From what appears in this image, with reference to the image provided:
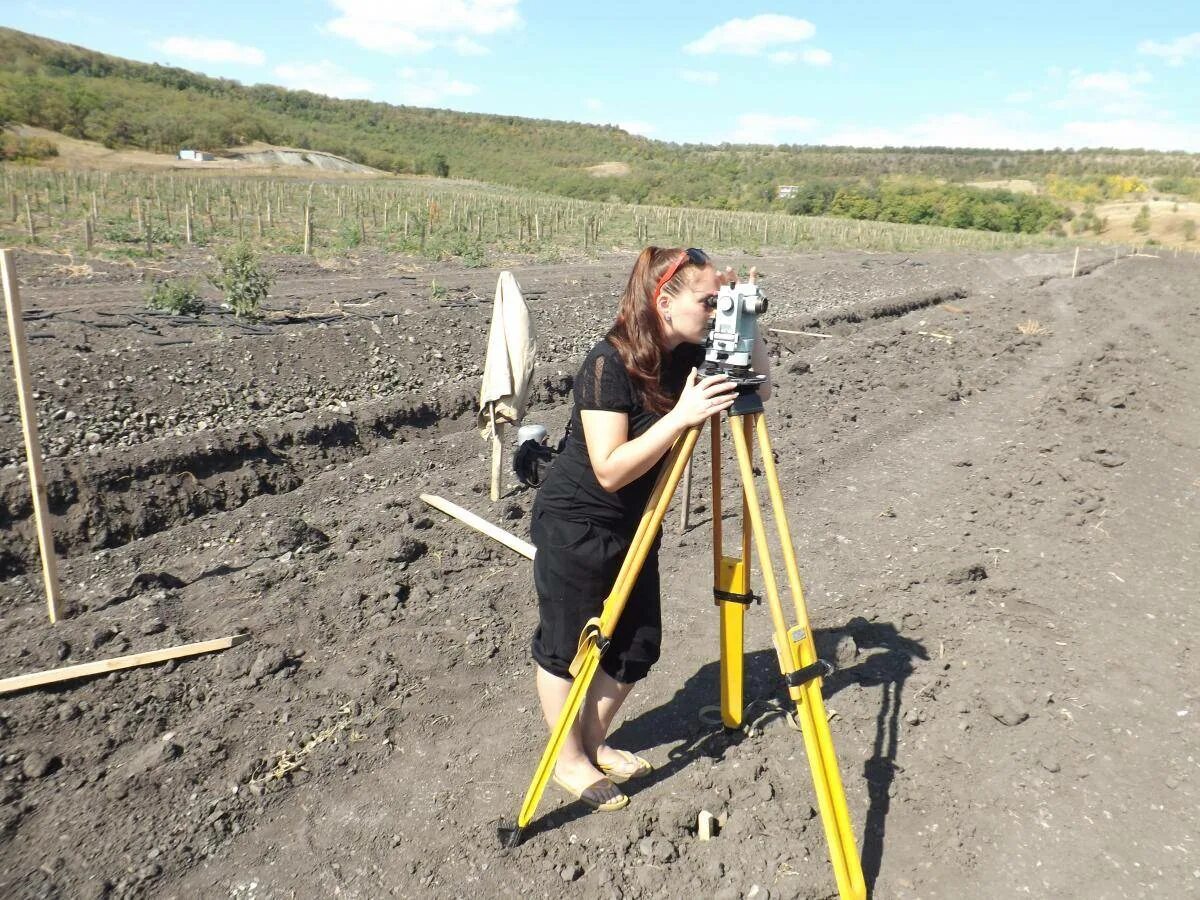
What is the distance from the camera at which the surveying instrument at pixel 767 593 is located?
2.19m

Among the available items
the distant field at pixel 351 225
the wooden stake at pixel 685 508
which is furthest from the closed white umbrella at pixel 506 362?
the distant field at pixel 351 225

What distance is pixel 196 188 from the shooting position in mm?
32312

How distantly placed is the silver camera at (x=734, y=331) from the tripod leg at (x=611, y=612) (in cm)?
21

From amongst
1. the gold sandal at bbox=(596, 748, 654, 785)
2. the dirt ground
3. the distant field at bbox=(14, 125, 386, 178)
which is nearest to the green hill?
the distant field at bbox=(14, 125, 386, 178)

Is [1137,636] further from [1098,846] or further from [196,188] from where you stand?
[196,188]

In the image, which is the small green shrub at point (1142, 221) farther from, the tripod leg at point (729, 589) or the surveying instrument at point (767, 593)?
the surveying instrument at point (767, 593)

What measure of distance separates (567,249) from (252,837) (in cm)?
2377

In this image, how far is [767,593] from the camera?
236 centimetres

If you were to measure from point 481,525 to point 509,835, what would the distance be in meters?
2.58

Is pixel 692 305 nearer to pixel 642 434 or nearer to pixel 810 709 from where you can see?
pixel 642 434

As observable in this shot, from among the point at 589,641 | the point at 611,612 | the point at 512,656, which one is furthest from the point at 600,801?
the point at 512,656

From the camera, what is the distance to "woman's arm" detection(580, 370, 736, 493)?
2135mm

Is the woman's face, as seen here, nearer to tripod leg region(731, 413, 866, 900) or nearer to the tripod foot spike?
tripod leg region(731, 413, 866, 900)

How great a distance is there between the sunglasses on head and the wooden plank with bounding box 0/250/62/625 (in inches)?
118
